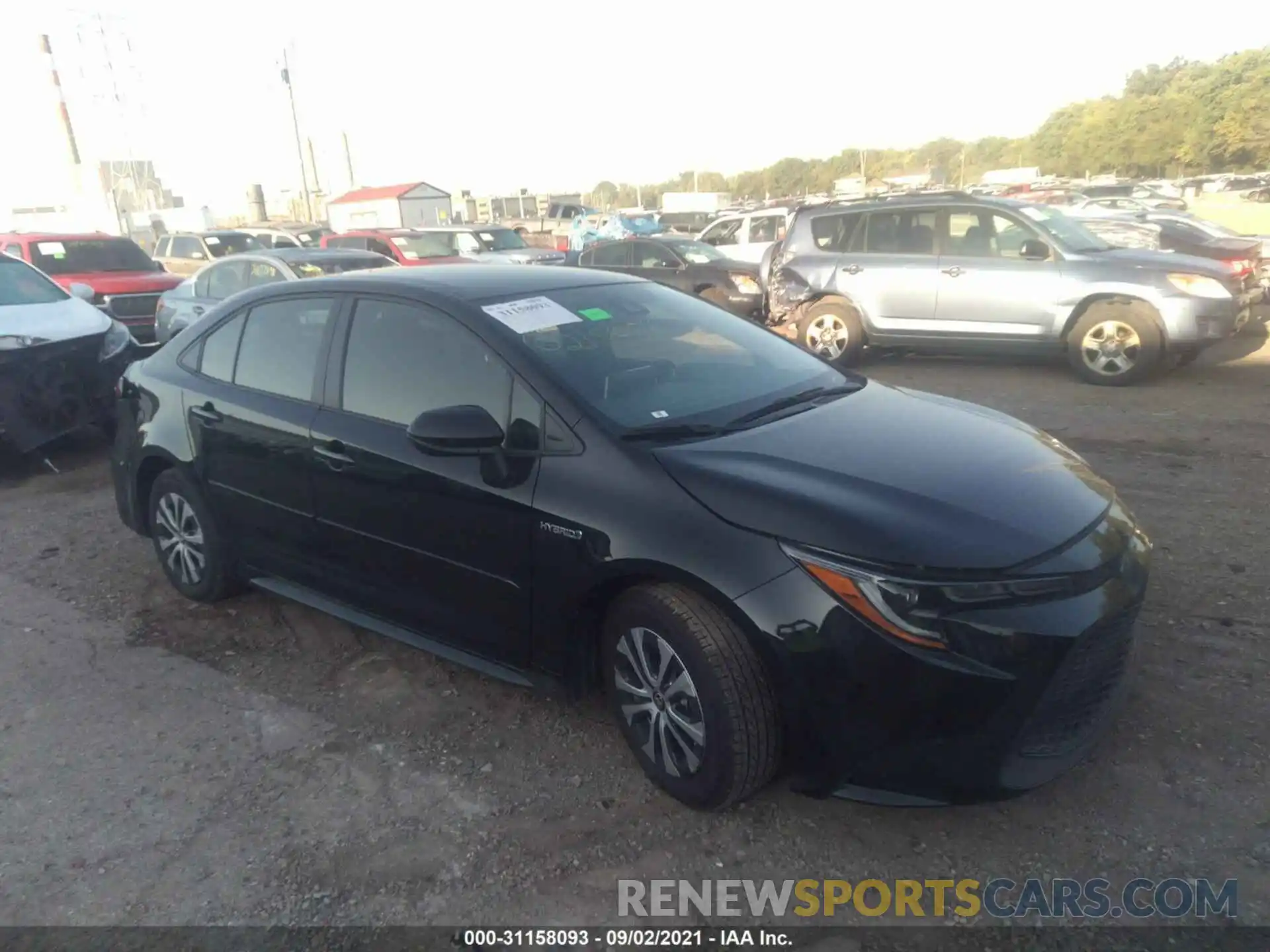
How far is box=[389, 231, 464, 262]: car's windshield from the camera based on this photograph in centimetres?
1717

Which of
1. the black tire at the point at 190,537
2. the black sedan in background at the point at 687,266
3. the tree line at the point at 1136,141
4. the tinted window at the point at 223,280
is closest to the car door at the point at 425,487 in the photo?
the black tire at the point at 190,537

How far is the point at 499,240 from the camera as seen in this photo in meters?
18.7

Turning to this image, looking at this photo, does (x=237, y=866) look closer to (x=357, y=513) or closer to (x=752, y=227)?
(x=357, y=513)

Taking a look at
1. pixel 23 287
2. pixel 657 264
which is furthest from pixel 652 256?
pixel 23 287

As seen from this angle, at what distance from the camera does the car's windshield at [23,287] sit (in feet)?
25.0

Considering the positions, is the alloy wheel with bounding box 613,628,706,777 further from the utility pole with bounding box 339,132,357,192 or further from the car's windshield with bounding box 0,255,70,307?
the utility pole with bounding box 339,132,357,192

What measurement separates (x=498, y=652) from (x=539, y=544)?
510 mm

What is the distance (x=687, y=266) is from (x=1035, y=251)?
19.0 feet

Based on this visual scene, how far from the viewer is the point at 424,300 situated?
11.9ft

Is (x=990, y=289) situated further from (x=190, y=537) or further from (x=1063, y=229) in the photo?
(x=190, y=537)

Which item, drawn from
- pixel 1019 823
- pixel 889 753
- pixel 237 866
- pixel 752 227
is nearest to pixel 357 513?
pixel 237 866

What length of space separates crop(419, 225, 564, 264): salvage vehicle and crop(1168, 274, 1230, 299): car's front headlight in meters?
10.9

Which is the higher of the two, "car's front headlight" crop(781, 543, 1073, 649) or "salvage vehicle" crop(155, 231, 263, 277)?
"car's front headlight" crop(781, 543, 1073, 649)

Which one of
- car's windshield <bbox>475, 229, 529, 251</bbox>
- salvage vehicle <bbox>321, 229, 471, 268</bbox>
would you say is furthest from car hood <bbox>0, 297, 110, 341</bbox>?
car's windshield <bbox>475, 229, 529, 251</bbox>
